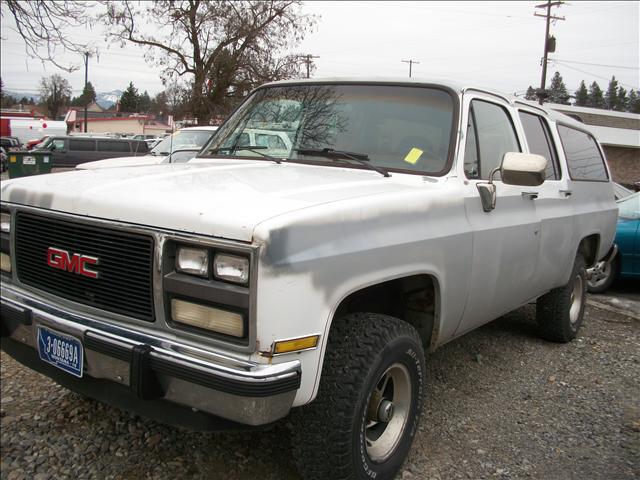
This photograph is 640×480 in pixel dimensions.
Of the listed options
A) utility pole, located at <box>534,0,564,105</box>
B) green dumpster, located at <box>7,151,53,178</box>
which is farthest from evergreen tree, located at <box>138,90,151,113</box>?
green dumpster, located at <box>7,151,53,178</box>

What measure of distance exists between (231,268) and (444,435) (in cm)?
192

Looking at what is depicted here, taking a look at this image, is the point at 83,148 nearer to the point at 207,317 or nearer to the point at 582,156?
the point at 582,156

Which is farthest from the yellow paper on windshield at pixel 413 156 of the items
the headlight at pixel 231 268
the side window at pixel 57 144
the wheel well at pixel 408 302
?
the side window at pixel 57 144

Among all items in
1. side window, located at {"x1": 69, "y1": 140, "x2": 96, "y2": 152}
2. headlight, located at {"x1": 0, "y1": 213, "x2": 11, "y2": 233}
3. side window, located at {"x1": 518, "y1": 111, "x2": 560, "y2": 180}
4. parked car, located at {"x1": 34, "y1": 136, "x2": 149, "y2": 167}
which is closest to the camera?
headlight, located at {"x1": 0, "y1": 213, "x2": 11, "y2": 233}

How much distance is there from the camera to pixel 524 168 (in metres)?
A: 3.08

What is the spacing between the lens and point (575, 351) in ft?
16.3

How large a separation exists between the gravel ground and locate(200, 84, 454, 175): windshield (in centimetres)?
156

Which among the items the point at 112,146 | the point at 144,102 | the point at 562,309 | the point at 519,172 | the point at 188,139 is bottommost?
the point at 562,309

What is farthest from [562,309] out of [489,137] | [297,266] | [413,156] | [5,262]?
[5,262]

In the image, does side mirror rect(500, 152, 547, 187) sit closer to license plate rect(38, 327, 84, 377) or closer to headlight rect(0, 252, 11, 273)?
license plate rect(38, 327, 84, 377)

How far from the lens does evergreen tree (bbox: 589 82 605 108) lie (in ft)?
263

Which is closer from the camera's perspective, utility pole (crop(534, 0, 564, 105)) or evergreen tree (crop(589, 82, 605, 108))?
utility pole (crop(534, 0, 564, 105))

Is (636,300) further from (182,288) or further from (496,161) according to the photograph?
(182,288)

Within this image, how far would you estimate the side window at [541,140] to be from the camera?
13.8 ft
